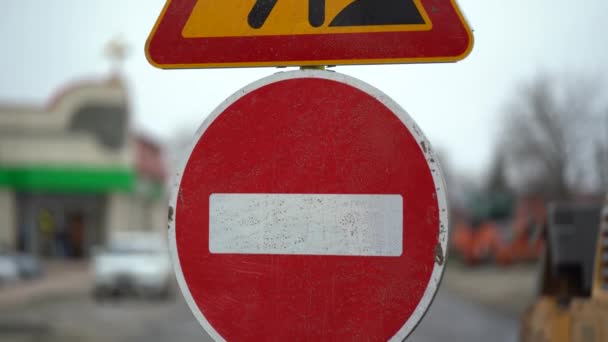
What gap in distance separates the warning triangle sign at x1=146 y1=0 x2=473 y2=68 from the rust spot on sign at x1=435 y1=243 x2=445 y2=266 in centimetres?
54

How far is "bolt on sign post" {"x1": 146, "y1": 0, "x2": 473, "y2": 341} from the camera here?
80.6 inches

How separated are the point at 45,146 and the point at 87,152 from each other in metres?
1.85

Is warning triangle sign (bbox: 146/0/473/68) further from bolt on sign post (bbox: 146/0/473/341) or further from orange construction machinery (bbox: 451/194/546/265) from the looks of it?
orange construction machinery (bbox: 451/194/546/265)

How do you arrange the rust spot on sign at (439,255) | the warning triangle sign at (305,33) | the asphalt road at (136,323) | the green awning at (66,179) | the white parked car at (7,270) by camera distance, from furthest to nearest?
the green awning at (66,179) < the white parked car at (7,270) < the asphalt road at (136,323) < the warning triangle sign at (305,33) < the rust spot on sign at (439,255)

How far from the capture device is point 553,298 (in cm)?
467

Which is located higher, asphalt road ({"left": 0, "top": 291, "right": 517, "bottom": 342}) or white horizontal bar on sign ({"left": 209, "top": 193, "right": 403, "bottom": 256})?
white horizontal bar on sign ({"left": 209, "top": 193, "right": 403, "bottom": 256})

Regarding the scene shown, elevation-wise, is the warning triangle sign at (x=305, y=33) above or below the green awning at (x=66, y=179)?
below

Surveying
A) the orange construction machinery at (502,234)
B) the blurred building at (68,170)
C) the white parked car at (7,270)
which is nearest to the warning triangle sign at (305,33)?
the white parked car at (7,270)

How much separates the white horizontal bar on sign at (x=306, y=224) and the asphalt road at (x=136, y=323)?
10.4m

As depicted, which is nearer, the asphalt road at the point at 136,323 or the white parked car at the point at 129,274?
the asphalt road at the point at 136,323

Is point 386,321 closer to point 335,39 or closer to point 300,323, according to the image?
point 300,323

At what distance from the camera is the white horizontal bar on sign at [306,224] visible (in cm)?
206

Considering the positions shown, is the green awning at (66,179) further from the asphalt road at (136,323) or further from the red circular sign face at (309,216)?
the red circular sign face at (309,216)

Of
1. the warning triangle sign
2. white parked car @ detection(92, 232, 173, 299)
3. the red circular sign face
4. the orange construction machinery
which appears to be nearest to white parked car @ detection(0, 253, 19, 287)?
white parked car @ detection(92, 232, 173, 299)
